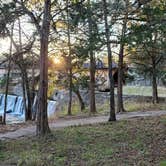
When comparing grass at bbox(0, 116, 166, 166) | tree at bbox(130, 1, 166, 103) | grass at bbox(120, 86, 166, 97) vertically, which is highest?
tree at bbox(130, 1, 166, 103)

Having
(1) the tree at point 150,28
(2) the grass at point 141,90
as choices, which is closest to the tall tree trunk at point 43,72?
(1) the tree at point 150,28

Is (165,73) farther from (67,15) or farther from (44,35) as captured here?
(44,35)

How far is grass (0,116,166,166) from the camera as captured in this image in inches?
416

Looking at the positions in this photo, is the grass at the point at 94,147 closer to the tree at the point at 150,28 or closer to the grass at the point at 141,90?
the tree at the point at 150,28

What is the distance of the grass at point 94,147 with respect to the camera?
10.6 m

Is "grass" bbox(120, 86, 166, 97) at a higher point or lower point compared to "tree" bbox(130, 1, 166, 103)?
lower

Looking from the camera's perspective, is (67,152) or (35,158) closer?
(35,158)

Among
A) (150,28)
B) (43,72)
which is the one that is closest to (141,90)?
(150,28)

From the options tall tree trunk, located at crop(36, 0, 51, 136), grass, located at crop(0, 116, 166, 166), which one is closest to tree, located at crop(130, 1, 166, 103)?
tall tree trunk, located at crop(36, 0, 51, 136)

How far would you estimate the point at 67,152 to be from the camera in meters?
12.0

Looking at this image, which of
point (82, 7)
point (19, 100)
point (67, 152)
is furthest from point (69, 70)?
point (19, 100)

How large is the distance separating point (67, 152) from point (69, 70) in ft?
51.5

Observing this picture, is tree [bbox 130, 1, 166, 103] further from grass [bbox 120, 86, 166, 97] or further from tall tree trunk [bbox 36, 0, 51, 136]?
grass [bbox 120, 86, 166, 97]

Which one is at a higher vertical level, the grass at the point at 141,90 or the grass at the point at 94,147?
the grass at the point at 141,90
